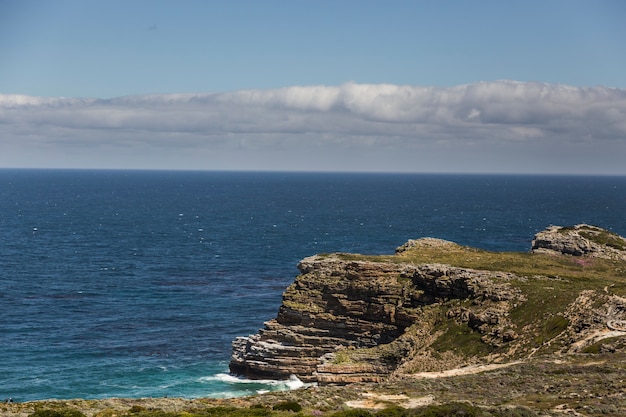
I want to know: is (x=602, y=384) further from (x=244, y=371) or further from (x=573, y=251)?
(x=573, y=251)

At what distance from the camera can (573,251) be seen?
104 meters

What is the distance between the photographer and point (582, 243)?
105000 mm

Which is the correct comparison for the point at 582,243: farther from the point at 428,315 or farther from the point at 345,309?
the point at 345,309

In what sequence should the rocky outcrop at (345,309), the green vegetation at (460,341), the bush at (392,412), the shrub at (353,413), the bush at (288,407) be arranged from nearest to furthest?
the shrub at (353,413) < the bush at (392,412) < the bush at (288,407) < the green vegetation at (460,341) < the rocky outcrop at (345,309)

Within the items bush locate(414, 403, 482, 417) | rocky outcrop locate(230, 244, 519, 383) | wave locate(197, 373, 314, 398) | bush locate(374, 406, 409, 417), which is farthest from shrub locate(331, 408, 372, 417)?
wave locate(197, 373, 314, 398)

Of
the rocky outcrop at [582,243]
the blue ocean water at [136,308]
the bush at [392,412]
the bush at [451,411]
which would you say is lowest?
the blue ocean water at [136,308]

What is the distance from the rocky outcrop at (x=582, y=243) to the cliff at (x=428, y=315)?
6508 millimetres

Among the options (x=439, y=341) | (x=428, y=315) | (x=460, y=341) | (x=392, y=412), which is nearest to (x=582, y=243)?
(x=428, y=315)

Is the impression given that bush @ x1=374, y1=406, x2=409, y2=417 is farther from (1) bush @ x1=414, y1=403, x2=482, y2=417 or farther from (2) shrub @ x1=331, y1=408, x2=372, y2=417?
(1) bush @ x1=414, y1=403, x2=482, y2=417

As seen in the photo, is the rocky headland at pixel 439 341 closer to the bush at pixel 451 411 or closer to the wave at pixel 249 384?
the bush at pixel 451 411

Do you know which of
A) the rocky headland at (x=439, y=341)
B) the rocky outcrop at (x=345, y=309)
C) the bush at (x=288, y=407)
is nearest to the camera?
the bush at (x=288, y=407)

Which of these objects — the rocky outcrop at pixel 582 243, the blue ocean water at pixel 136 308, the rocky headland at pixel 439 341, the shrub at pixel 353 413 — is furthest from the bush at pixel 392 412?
the rocky outcrop at pixel 582 243

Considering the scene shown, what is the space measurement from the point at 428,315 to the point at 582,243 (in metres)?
38.1

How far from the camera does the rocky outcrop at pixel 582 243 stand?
10375cm
